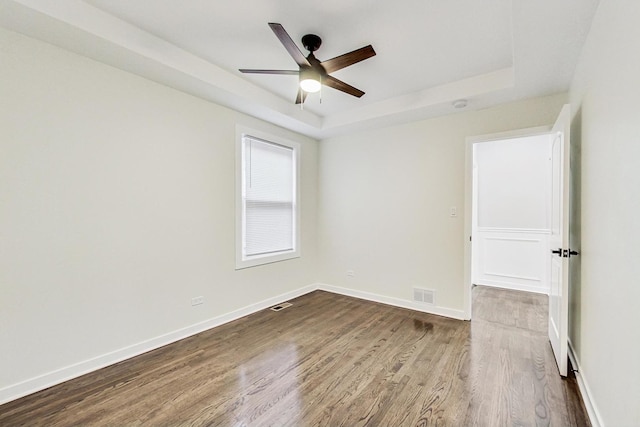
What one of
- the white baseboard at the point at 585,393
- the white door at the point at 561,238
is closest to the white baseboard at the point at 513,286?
the white door at the point at 561,238

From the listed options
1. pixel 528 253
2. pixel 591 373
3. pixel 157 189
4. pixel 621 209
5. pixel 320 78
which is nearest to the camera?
pixel 621 209

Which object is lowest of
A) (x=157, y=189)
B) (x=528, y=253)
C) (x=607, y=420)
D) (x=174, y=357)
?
(x=174, y=357)

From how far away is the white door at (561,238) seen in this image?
7.00 feet

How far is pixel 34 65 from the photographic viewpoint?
2025 mm

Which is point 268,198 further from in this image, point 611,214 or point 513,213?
point 513,213

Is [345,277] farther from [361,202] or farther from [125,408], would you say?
[125,408]

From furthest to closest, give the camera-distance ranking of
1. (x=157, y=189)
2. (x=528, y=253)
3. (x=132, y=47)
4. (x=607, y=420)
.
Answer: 1. (x=528, y=253)
2. (x=157, y=189)
3. (x=132, y=47)
4. (x=607, y=420)

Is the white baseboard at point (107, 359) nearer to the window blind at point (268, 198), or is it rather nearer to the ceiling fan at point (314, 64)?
the window blind at point (268, 198)

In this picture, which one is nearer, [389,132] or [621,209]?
[621,209]

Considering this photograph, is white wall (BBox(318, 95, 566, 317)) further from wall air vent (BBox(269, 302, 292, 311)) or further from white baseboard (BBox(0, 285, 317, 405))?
white baseboard (BBox(0, 285, 317, 405))

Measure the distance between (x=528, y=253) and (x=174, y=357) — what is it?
5065 mm

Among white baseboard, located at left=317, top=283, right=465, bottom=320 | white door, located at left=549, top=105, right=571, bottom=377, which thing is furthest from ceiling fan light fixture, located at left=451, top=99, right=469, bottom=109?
white baseboard, located at left=317, top=283, right=465, bottom=320

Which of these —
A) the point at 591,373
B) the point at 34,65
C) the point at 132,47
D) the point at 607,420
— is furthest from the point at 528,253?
the point at 34,65

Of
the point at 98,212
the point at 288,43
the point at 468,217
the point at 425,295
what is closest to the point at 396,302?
the point at 425,295
